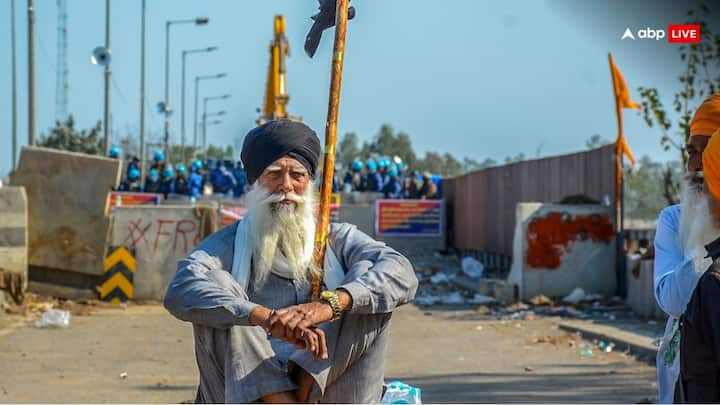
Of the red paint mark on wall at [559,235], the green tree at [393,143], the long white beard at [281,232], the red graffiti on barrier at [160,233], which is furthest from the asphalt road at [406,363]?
the green tree at [393,143]

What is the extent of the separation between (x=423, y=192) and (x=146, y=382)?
20.7 metres

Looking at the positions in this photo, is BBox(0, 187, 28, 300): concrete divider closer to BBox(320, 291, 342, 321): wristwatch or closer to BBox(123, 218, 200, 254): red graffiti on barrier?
BBox(123, 218, 200, 254): red graffiti on barrier

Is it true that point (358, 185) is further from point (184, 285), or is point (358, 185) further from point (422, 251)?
point (184, 285)

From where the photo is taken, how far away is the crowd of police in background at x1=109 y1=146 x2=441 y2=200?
32.2m

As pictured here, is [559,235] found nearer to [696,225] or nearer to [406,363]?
[406,363]

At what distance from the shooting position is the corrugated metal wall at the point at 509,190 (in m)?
17.5

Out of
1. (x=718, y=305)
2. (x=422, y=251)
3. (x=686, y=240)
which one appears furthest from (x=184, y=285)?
(x=422, y=251)

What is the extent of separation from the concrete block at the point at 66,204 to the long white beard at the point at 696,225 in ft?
42.9

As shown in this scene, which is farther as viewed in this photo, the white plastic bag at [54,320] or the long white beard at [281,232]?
the white plastic bag at [54,320]

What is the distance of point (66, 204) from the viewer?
1606 centimetres

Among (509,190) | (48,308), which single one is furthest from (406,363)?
(509,190)

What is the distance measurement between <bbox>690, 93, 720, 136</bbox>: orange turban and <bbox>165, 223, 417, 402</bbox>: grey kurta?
4.60 feet

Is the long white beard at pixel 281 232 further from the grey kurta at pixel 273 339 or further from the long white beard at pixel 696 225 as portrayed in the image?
the long white beard at pixel 696 225

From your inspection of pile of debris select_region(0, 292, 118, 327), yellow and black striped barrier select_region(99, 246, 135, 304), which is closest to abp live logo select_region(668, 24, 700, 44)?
yellow and black striped barrier select_region(99, 246, 135, 304)
